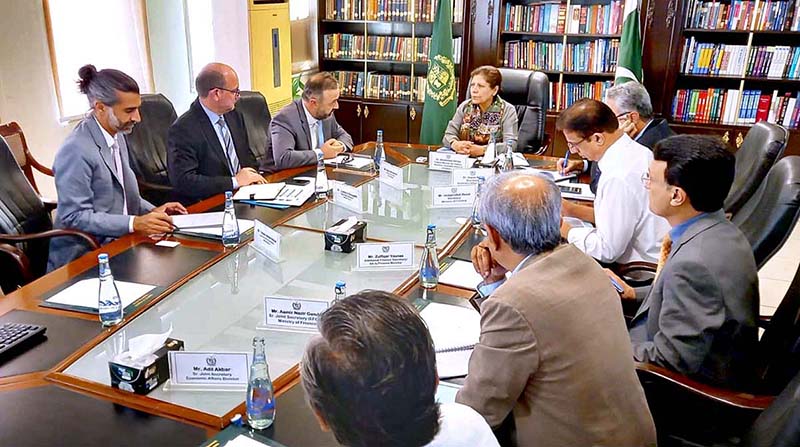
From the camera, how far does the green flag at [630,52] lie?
4785 millimetres

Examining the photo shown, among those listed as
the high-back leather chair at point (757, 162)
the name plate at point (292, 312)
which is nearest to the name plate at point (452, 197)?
the high-back leather chair at point (757, 162)

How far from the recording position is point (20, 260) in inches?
90.1

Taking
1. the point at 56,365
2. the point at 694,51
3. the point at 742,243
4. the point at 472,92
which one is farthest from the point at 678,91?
the point at 56,365

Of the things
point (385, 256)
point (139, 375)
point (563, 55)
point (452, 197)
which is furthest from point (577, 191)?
point (563, 55)

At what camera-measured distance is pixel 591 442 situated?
1.25 m

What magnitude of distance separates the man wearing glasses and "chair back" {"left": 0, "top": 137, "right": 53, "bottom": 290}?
596mm

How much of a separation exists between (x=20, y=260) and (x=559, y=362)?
6.57 ft

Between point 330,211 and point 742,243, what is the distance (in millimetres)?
1545

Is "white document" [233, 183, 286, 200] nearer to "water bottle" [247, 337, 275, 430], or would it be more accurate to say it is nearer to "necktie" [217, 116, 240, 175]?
"necktie" [217, 116, 240, 175]

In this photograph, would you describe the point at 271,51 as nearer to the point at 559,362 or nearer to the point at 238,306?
the point at 238,306

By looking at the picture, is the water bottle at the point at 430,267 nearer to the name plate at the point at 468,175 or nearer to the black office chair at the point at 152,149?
the name plate at the point at 468,175

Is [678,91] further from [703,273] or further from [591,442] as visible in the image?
[591,442]

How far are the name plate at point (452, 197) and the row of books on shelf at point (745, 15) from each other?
324cm

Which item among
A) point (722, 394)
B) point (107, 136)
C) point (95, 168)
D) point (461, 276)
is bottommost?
point (722, 394)
